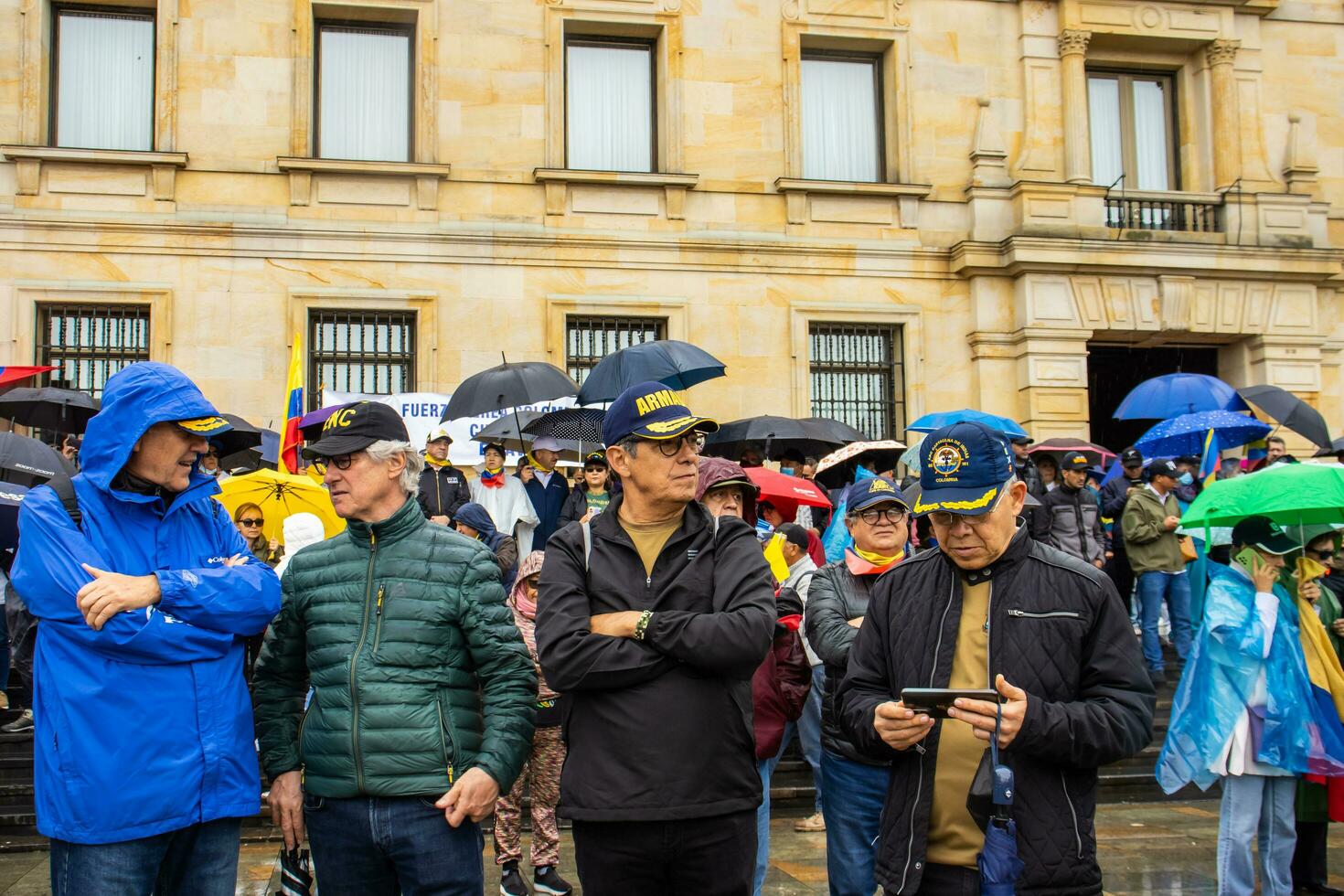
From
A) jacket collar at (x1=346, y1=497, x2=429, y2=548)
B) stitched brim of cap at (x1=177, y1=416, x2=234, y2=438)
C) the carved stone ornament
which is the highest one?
the carved stone ornament

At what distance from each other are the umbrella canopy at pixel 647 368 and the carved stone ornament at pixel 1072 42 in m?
10.2

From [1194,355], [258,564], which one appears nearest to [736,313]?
[1194,355]

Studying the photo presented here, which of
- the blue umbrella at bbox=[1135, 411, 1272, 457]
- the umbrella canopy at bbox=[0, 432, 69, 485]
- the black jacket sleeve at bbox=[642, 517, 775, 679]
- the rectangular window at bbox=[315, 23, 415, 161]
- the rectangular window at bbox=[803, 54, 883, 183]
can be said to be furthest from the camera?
the rectangular window at bbox=[803, 54, 883, 183]

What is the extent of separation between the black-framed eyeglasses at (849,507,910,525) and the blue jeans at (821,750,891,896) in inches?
41.0

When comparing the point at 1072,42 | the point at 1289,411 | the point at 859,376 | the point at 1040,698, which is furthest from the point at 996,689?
the point at 1072,42

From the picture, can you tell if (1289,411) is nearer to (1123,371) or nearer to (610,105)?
(1123,371)

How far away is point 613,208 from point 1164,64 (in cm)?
897

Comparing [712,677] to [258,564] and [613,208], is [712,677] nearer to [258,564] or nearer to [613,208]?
[258,564]

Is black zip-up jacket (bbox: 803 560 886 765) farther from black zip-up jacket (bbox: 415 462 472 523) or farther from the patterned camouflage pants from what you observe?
black zip-up jacket (bbox: 415 462 472 523)

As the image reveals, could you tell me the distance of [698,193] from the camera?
668 inches

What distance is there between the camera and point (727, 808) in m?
3.50

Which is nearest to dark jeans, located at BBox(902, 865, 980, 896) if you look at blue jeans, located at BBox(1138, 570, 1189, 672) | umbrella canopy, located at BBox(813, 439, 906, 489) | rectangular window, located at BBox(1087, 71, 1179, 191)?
umbrella canopy, located at BBox(813, 439, 906, 489)

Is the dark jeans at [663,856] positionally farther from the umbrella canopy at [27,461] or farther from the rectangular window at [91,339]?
the rectangular window at [91,339]

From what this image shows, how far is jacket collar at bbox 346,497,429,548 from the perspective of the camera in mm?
3932
